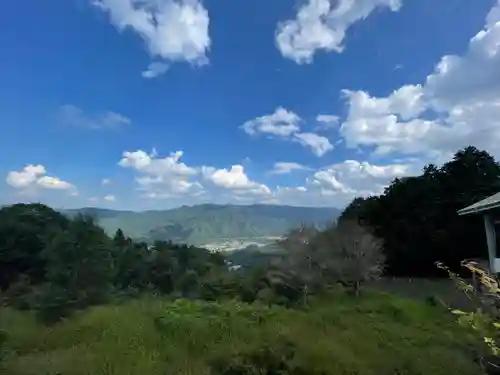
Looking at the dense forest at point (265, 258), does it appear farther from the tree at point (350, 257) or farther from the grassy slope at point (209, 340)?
the grassy slope at point (209, 340)

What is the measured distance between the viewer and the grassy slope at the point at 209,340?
6.16m

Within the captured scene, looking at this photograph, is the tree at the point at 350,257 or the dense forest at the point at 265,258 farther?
the tree at the point at 350,257

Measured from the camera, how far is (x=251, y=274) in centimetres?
1525

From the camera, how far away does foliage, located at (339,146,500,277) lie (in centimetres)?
2025

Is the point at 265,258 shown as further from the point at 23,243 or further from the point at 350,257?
the point at 23,243

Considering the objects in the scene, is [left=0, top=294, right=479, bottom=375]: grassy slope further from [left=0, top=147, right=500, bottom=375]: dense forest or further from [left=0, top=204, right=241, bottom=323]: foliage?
[left=0, top=204, right=241, bottom=323]: foliage

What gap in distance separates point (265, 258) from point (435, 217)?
942cm

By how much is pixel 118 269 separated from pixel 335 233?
24.6 ft

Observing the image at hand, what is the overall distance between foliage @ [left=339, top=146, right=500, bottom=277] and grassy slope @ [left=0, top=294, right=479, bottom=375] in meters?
10.6

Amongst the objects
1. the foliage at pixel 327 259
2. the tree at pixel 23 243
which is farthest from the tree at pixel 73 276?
the foliage at pixel 327 259

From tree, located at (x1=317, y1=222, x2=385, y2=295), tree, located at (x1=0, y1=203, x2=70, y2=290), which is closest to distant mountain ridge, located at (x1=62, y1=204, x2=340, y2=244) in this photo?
tree, located at (x1=0, y1=203, x2=70, y2=290)

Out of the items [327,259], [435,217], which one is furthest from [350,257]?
[435,217]

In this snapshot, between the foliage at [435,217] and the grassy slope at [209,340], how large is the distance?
34.9ft

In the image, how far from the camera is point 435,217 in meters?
21.0
